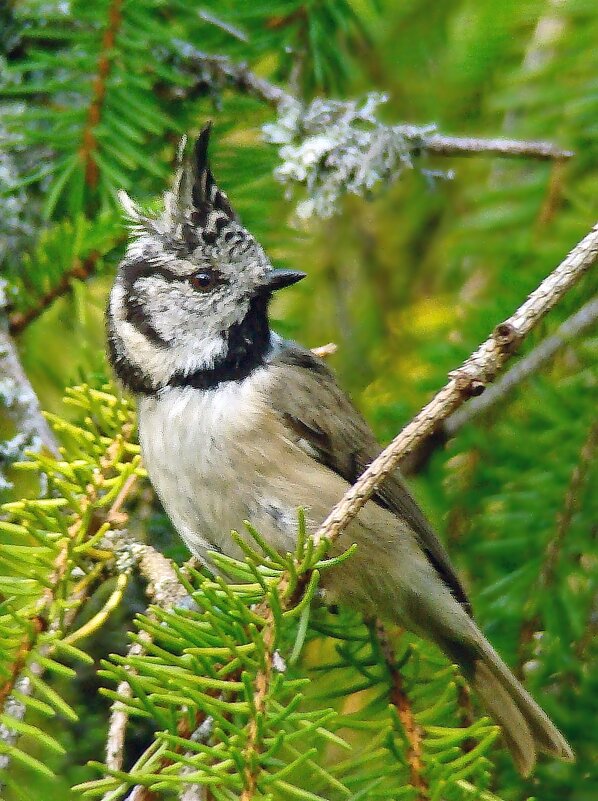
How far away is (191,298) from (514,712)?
51.8 inches

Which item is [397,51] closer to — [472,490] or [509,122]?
[509,122]

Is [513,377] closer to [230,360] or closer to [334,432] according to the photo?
[334,432]

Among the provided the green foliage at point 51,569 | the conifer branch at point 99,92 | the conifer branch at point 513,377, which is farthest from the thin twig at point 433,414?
the conifer branch at point 99,92

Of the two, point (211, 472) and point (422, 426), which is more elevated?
point (422, 426)

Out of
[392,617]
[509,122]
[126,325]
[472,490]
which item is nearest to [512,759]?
[392,617]

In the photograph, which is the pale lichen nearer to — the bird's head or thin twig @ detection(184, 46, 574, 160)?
thin twig @ detection(184, 46, 574, 160)

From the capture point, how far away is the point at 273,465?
2324 mm

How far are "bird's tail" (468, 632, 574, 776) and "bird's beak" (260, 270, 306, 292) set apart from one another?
1.03m

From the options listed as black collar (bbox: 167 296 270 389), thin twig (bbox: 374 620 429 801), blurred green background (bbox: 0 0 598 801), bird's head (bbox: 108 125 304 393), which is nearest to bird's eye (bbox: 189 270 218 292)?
bird's head (bbox: 108 125 304 393)

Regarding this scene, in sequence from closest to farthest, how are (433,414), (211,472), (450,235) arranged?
1. (433,414)
2. (211,472)
3. (450,235)

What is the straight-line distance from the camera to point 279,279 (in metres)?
2.49

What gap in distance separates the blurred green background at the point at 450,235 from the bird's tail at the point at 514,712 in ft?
0.21

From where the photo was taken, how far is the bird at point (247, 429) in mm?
2273

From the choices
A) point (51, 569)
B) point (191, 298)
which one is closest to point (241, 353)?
point (191, 298)
